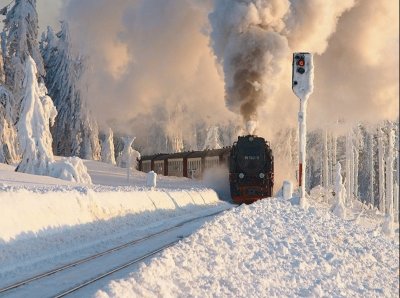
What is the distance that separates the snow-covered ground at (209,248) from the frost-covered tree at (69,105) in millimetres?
32840

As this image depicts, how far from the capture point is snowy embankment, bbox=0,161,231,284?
11.4 metres

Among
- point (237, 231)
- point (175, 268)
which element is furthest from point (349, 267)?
point (175, 268)

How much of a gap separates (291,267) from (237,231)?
8.09 ft

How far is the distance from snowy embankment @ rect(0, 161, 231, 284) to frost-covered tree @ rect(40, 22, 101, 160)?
31.0 meters

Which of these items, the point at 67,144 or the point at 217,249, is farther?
the point at 67,144

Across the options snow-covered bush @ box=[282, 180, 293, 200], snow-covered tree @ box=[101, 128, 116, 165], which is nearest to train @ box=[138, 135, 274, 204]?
snow-covered bush @ box=[282, 180, 293, 200]

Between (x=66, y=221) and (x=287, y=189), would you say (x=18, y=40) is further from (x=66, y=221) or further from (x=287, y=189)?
(x=66, y=221)

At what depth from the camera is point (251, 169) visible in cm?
2719

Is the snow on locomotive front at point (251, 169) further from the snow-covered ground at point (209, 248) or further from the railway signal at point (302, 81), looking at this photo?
the snow-covered ground at point (209, 248)

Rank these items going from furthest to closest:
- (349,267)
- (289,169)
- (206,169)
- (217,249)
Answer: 1. (289,169)
2. (206,169)
3. (349,267)
4. (217,249)

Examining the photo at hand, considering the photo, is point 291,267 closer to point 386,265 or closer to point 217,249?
point 217,249

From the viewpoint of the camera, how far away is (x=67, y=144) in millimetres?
53438

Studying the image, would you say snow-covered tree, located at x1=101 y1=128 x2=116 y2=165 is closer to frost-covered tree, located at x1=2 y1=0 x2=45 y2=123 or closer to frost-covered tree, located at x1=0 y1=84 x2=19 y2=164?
frost-covered tree, located at x1=2 y1=0 x2=45 y2=123

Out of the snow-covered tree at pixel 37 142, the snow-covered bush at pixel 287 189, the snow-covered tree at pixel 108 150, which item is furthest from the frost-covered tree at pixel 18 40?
the snow-covered bush at pixel 287 189
